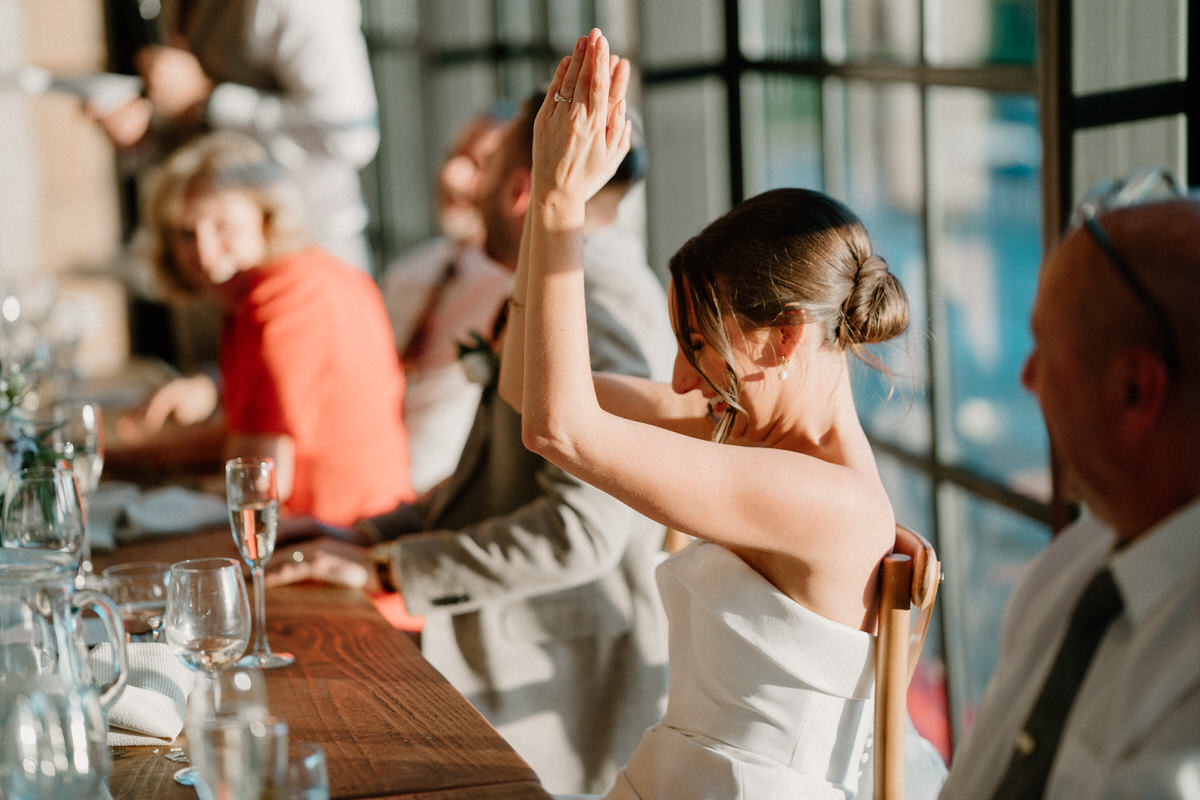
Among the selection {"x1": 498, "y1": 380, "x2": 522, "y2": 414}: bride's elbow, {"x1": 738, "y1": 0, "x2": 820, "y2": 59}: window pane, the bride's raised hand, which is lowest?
{"x1": 498, "y1": 380, "x2": 522, "y2": 414}: bride's elbow

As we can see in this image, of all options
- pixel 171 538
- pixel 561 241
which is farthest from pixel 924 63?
pixel 171 538

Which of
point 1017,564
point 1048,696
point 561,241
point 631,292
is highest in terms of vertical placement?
point 561,241

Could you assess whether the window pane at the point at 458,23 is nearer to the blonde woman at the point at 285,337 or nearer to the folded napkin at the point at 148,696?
the blonde woman at the point at 285,337

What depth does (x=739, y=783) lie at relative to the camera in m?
1.37

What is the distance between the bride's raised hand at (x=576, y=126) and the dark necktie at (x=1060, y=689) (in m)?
0.63

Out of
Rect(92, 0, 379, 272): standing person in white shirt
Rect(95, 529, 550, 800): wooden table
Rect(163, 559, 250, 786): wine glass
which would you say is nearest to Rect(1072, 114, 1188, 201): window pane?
Rect(95, 529, 550, 800): wooden table

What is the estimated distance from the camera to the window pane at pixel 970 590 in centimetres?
236

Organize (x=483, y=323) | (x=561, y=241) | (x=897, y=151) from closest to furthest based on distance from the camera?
(x=561, y=241)
(x=897, y=151)
(x=483, y=323)

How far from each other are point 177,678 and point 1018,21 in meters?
1.68

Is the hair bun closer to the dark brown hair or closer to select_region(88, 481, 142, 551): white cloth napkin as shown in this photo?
the dark brown hair

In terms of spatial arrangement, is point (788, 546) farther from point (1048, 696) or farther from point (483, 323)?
point (483, 323)

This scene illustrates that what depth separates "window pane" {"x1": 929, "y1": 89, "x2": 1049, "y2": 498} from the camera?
2211mm

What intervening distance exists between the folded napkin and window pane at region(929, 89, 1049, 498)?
4.68ft

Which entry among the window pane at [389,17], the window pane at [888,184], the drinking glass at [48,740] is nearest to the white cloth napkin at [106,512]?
the drinking glass at [48,740]
